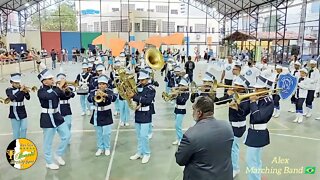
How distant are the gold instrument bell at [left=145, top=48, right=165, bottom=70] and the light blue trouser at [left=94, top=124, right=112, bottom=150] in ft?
5.48

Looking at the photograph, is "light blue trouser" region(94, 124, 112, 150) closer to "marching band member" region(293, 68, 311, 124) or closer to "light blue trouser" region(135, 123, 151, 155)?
"light blue trouser" region(135, 123, 151, 155)

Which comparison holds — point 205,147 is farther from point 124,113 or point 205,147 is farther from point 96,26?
point 96,26

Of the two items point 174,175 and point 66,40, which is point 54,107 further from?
point 66,40

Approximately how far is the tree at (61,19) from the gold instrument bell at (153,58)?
25.9 meters

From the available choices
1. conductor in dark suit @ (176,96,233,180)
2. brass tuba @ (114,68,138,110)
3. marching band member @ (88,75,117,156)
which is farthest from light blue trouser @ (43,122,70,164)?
conductor in dark suit @ (176,96,233,180)

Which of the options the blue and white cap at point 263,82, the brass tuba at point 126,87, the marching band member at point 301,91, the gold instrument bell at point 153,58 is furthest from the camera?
the marching band member at point 301,91

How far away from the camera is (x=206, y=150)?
7.24 feet

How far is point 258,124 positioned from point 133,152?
2660mm

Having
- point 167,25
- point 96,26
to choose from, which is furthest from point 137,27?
point 96,26

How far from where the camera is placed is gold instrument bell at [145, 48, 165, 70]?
6.23m

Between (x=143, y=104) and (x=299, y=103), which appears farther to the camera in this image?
(x=299, y=103)

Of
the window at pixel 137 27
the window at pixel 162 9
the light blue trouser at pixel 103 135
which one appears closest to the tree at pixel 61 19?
the window at pixel 137 27

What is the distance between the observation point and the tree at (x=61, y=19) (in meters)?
31.3

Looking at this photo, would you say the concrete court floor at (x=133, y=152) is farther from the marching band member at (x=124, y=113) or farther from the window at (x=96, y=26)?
the window at (x=96, y=26)
